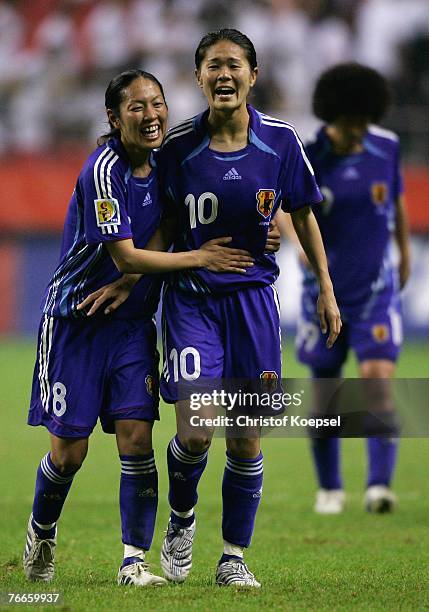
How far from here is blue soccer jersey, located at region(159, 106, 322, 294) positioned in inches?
187

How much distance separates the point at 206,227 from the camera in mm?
4809

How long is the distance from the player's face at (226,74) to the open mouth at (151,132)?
0.25 metres

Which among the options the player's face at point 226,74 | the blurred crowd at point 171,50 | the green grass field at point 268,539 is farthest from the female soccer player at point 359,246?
the blurred crowd at point 171,50

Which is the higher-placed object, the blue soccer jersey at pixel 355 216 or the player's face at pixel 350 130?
the player's face at pixel 350 130

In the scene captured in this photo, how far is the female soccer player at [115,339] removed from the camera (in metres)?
4.66

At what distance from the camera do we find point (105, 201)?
460 cm

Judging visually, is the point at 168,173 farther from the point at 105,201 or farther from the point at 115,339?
the point at 115,339

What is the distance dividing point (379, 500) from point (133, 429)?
2933 millimetres

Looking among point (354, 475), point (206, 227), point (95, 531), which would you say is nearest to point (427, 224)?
point (354, 475)

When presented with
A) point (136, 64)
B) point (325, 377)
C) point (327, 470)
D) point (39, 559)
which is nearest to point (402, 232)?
point (325, 377)

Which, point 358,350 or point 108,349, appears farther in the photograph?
point 358,350

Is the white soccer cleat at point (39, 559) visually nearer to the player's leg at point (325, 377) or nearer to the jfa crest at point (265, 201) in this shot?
the jfa crest at point (265, 201)

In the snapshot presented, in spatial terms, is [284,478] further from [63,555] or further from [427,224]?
[427,224]

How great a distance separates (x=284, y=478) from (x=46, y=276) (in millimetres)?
10592
